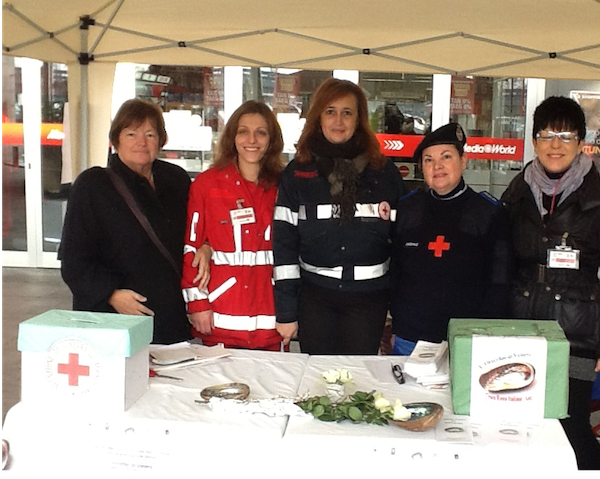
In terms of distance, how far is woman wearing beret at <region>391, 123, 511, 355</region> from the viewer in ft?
7.23

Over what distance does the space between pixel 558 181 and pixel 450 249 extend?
0.38 metres

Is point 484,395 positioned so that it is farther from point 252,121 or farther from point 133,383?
point 252,121

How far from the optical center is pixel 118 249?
243 cm

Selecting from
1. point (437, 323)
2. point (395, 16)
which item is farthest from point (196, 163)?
point (437, 323)

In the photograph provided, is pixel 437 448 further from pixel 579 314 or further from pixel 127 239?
pixel 127 239

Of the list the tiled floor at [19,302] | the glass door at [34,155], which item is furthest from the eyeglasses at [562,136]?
the glass door at [34,155]

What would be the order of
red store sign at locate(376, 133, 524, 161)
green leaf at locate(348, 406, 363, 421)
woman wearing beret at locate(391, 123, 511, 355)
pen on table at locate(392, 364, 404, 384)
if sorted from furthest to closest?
red store sign at locate(376, 133, 524, 161)
woman wearing beret at locate(391, 123, 511, 355)
pen on table at locate(392, 364, 404, 384)
green leaf at locate(348, 406, 363, 421)

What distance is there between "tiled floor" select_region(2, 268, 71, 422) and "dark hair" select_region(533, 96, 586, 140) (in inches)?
111

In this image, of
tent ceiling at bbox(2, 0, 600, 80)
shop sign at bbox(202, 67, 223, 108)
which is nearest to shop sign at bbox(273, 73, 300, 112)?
shop sign at bbox(202, 67, 223, 108)

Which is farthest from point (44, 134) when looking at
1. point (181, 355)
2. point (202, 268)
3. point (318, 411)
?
point (318, 411)

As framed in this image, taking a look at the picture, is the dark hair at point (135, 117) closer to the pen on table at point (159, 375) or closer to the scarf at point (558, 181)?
the pen on table at point (159, 375)

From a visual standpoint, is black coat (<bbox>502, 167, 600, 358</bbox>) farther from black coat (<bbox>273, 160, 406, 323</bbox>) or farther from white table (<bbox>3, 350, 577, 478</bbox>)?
white table (<bbox>3, 350, 577, 478</bbox>)

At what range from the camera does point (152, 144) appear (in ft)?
8.39

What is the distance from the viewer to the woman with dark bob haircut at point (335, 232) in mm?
2359
